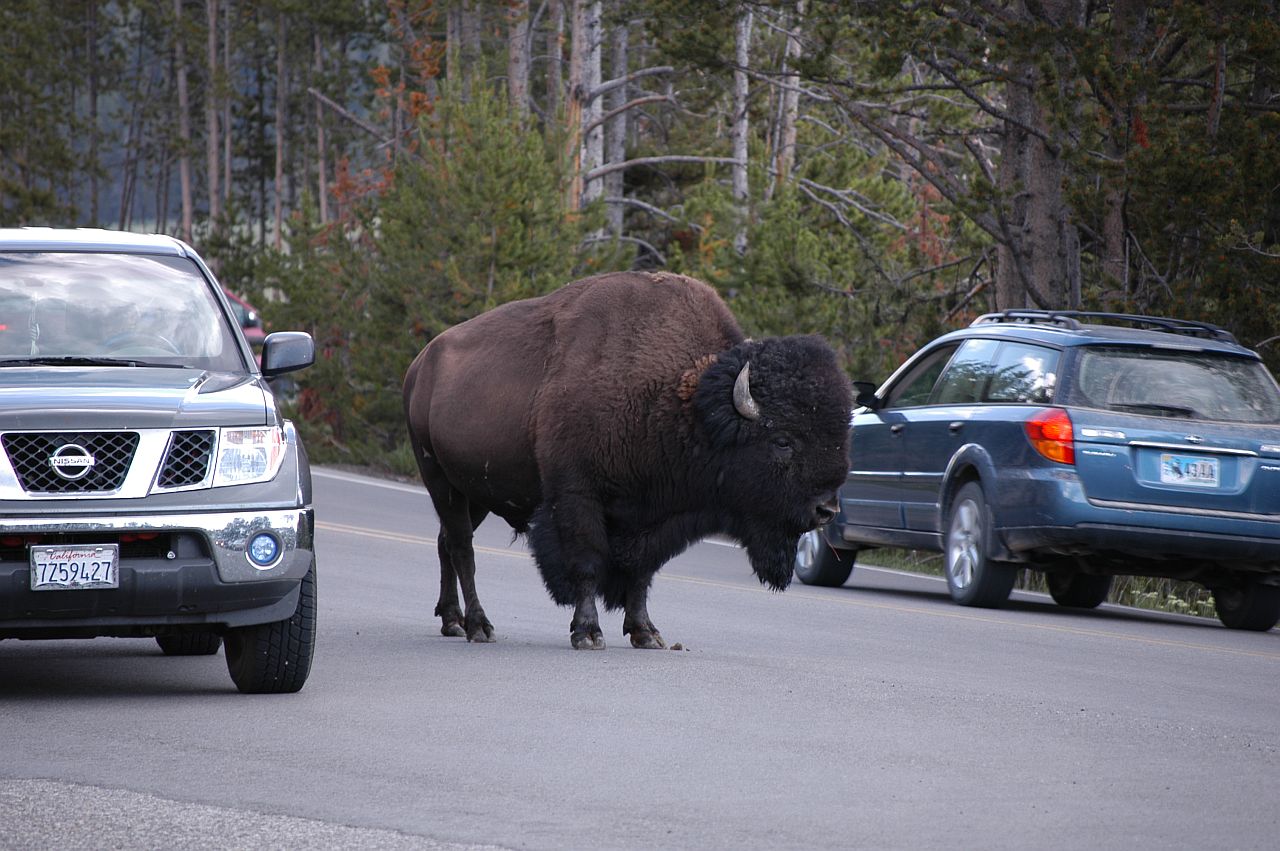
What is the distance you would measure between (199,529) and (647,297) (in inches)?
141

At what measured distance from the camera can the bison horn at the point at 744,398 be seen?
10352mm

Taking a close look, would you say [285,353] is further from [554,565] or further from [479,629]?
[479,629]

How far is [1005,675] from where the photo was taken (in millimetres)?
10031

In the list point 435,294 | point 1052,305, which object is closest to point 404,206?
point 435,294

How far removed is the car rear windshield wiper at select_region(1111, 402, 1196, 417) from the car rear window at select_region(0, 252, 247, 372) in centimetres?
634

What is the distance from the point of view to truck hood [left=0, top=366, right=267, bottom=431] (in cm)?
808

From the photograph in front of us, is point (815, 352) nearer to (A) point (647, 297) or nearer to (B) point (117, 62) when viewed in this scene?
(A) point (647, 297)

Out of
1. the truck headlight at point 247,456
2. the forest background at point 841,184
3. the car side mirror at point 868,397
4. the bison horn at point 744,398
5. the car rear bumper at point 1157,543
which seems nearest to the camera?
the truck headlight at point 247,456

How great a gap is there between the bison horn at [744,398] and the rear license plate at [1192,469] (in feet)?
12.6

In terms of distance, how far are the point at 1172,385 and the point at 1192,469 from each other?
2.08 feet

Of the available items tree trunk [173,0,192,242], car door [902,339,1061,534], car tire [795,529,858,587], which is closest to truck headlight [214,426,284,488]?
car door [902,339,1061,534]

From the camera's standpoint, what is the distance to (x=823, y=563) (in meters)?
15.9

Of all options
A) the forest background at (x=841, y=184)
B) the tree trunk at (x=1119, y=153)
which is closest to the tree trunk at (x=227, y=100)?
the forest background at (x=841, y=184)

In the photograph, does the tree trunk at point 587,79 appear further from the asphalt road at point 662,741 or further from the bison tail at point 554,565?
the bison tail at point 554,565
